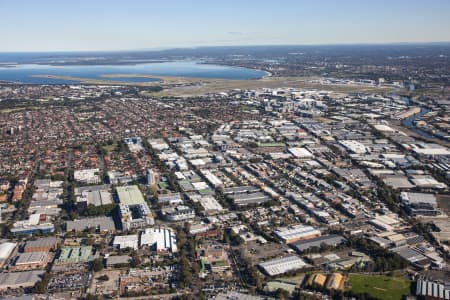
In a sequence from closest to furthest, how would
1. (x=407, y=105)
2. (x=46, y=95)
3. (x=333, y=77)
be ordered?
(x=407, y=105) → (x=46, y=95) → (x=333, y=77)

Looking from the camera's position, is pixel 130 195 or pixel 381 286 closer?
pixel 381 286

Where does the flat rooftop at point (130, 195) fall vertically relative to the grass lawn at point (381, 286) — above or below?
above

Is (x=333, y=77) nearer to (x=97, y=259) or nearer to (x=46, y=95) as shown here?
(x=46, y=95)

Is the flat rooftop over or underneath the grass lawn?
over

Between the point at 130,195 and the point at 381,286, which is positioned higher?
the point at 130,195

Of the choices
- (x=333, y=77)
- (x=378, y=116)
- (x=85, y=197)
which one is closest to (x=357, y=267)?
(x=85, y=197)

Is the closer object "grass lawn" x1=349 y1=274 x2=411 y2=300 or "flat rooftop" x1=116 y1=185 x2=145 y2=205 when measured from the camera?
"grass lawn" x1=349 y1=274 x2=411 y2=300

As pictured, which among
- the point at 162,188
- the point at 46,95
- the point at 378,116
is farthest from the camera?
the point at 46,95

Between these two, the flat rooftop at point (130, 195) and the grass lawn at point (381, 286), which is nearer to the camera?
the grass lawn at point (381, 286)
